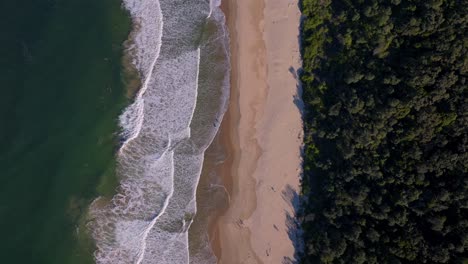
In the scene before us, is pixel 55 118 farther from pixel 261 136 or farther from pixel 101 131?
pixel 261 136

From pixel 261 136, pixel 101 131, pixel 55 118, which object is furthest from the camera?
pixel 261 136

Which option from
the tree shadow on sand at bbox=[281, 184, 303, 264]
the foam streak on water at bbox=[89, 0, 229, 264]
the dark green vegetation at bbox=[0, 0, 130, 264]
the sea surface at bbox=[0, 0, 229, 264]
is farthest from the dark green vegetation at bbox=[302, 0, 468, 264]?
the dark green vegetation at bbox=[0, 0, 130, 264]

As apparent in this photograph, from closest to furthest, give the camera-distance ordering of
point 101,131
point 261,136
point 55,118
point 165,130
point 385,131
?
point 385,131
point 55,118
point 101,131
point 165,130
point 261,136

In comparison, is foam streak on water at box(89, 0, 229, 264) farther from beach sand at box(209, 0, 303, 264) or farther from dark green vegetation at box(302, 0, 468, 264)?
A: dark green vegetation at box(302, 0, 468, 264)

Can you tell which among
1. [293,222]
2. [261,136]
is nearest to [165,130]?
[261,136]

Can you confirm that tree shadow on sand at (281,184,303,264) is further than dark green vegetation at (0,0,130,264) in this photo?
Yes

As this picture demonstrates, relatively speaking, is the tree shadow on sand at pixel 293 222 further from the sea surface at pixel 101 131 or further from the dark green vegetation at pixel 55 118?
the dark green vegetation at pixel 55 118

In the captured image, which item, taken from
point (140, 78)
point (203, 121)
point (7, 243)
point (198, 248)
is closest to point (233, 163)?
point (203, 121)
